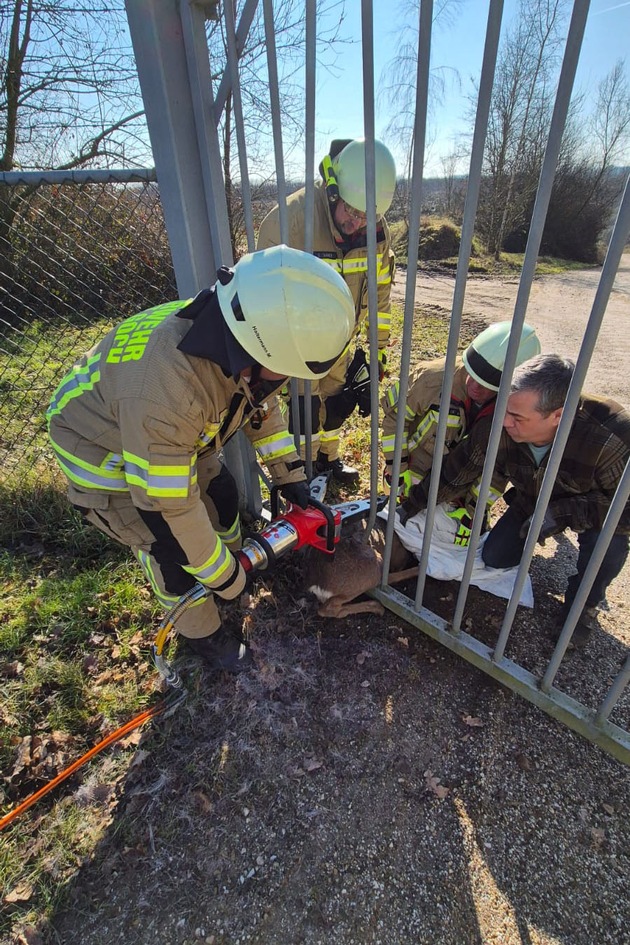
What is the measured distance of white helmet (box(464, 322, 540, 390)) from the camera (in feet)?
7.97

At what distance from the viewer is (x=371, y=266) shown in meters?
2.03

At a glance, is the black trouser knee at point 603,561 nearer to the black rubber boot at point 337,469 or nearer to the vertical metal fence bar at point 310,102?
the black rubber boot at point 337,469

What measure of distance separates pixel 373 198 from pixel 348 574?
6.08 feet

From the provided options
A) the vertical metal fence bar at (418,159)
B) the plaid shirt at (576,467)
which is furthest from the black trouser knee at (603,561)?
the vertical metal fence bar at (418,159)

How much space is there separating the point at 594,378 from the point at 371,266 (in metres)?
5.82

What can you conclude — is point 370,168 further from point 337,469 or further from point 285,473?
point 337,469

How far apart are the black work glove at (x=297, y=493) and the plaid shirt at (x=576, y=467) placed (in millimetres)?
824

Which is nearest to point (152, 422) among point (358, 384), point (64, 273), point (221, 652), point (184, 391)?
point (184, 391)

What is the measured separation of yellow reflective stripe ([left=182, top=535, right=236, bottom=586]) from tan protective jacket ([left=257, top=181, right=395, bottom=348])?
176 centimetres

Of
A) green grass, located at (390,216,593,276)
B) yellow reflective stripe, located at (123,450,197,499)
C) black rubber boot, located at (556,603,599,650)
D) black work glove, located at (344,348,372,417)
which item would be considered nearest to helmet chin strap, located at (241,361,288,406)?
yellow reflective stripe, located at (123,450,197,499)

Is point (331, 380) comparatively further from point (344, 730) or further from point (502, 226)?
point (502, 226)

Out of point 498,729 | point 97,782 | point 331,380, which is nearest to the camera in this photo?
point 97,782

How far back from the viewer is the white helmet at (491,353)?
7.97ft

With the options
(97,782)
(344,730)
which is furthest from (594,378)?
(97,782)
